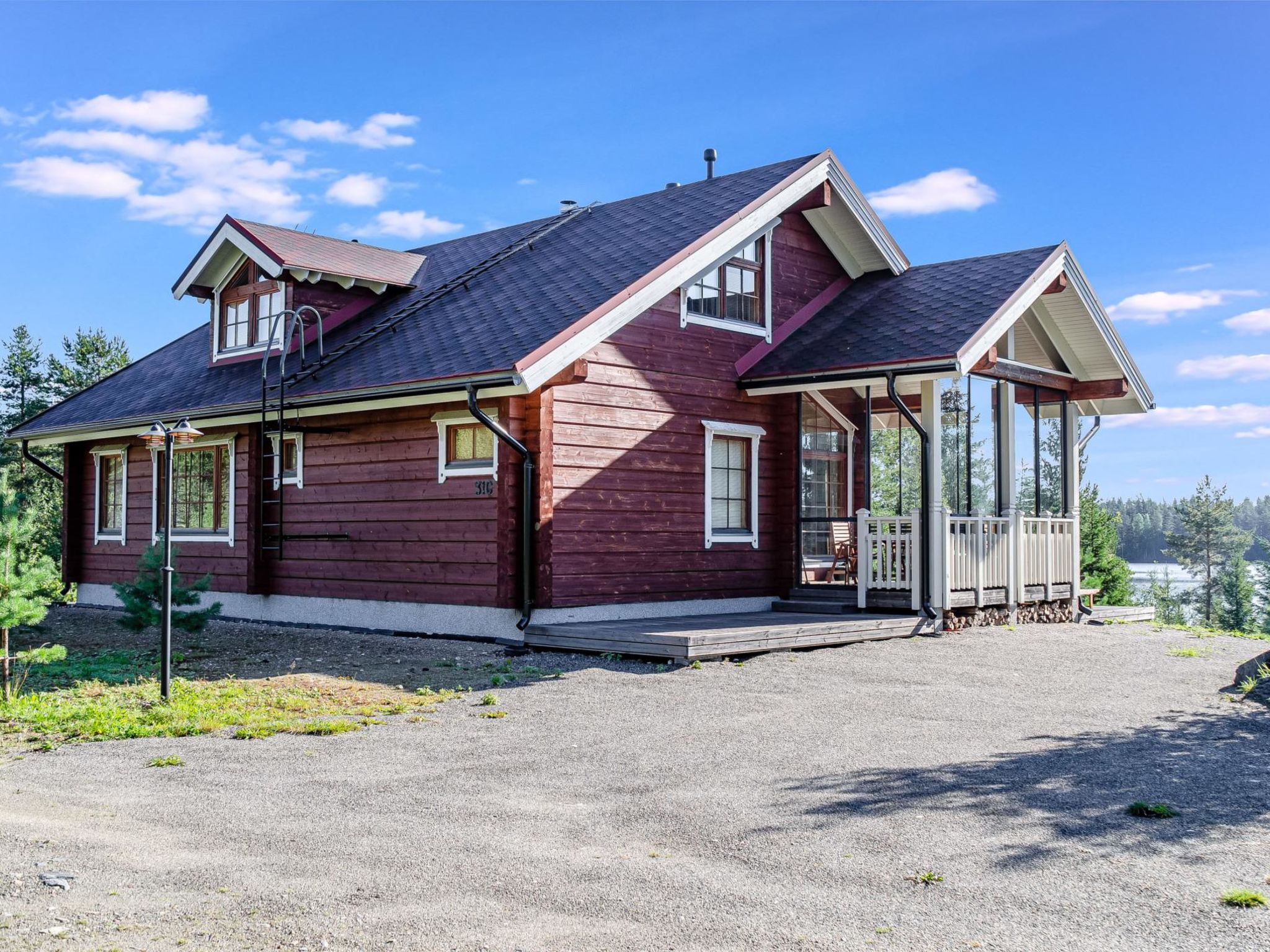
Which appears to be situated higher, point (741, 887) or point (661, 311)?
point (661, 311)

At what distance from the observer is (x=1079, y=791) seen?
6402 millimetres

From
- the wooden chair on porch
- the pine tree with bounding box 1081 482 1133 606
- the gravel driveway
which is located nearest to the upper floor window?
the wooden chair on porch

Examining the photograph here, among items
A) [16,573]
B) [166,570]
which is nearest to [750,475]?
[166,570]

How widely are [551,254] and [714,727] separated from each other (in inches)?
370

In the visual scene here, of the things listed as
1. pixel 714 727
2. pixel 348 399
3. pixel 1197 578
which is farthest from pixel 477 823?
pixel 1197 578

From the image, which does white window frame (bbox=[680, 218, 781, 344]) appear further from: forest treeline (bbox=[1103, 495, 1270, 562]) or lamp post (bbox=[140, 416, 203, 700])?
forest treeline (bbox=[1103, 495, 1270, 562])

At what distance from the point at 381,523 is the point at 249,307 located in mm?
5023

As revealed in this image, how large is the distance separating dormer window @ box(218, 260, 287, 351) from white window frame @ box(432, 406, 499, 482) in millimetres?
4172

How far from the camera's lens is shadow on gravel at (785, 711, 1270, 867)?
18.5 ft

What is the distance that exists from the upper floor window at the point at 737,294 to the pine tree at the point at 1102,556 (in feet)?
53.9

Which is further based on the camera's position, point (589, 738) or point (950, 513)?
point (950, 513)

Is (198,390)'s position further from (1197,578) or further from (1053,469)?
(1197,578)

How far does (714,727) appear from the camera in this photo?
8.38 meters

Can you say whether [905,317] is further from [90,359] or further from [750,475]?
[90,359]
